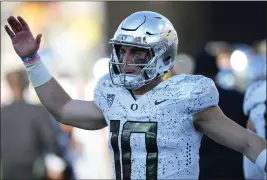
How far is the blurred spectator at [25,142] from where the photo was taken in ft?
23.1

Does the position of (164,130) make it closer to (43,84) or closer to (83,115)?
(83,115)

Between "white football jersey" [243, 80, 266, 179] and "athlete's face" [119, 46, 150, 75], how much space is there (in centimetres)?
156

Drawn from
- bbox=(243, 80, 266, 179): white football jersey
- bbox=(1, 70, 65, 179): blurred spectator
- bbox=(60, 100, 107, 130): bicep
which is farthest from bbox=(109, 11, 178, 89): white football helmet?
bbox=(1, 70, 65, 179): blurred spectator

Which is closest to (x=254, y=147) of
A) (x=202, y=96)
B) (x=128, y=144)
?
(x=202, y=96)

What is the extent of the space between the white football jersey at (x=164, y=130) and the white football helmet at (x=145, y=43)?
96 millimetres

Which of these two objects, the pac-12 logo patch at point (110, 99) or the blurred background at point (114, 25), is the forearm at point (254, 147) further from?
the blurred background at point (114, 25)

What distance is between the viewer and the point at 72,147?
828 cm

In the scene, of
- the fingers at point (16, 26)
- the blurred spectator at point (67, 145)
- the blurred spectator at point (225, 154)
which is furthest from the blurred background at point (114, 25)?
the fingers at point (16, 26)

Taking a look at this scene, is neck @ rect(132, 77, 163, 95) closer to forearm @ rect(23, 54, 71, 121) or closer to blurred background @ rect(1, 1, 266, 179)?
forearm @ rect(23, 54, 71, 121)

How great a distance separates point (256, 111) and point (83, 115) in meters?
1.57

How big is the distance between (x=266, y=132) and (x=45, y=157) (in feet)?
8.04

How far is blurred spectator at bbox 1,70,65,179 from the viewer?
277 inches

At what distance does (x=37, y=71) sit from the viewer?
448 centimetres

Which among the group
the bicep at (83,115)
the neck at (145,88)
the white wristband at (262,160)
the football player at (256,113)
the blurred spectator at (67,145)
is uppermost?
the neck at (145,88)
